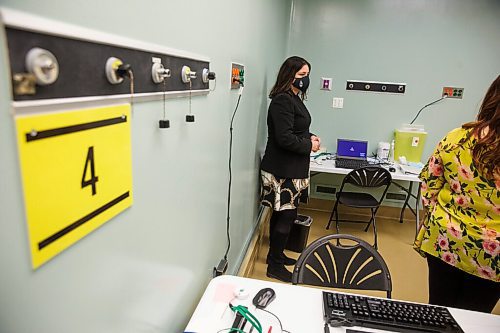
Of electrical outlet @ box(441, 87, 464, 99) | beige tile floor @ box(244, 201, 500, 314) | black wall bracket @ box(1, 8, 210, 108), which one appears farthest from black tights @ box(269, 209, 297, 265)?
electrical outlet @ box(441, 87, 464, 99)

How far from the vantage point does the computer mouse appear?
109cm

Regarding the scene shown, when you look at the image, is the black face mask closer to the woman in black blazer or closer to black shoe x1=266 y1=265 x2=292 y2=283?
the woman in black blazer

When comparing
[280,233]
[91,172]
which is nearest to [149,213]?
[91,172]

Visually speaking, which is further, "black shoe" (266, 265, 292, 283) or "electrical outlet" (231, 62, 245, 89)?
"black shoe" (266, 265, 292, 283)

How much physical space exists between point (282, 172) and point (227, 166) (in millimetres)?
754

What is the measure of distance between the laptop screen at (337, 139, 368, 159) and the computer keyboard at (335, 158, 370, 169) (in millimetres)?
118

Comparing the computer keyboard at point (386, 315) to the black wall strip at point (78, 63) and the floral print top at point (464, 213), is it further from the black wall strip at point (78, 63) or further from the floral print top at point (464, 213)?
the black wall strip at point (78, 63)

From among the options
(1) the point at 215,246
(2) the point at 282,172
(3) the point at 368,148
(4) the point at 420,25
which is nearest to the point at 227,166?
(1) the point at 215,246

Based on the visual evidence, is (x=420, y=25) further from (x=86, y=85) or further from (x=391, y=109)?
(x=86, y=85)

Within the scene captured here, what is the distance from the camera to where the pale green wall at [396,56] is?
3287 millimetres

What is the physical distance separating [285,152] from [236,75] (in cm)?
85

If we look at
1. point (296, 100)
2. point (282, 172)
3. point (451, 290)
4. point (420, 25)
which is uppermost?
point (420, 25)

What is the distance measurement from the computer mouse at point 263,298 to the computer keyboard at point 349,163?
84.5 inches

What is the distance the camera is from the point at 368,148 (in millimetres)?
3631
